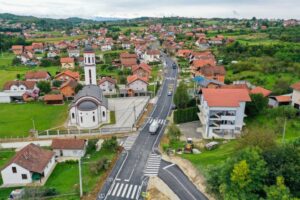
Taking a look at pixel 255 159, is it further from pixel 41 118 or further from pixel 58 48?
pixel 58 48

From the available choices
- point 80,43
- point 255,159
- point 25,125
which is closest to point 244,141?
point 255,159

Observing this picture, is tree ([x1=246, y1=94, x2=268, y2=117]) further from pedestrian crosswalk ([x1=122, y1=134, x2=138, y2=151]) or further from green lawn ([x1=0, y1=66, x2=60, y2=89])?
green lawn ([x1=0, y1=66, x2=60, y2=89])

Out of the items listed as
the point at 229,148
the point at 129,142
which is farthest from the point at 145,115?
the point at 229,148

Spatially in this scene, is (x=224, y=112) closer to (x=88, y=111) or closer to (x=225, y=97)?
(x=225, y=97)

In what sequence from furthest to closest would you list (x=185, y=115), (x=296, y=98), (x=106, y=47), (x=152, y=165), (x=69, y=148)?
(x=106, y=47) → (x=185, y=115) → (x=296, y=98) → (x=69, y=148) → (x=152, y=165)

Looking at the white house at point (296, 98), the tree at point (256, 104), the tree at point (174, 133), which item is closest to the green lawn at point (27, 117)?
the tree at point (174, 133)

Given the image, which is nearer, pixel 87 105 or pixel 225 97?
pixel 225 97
